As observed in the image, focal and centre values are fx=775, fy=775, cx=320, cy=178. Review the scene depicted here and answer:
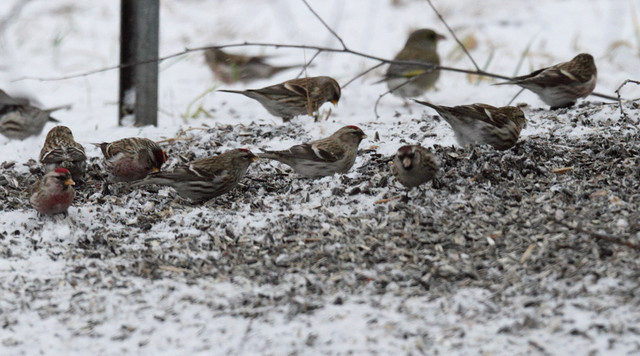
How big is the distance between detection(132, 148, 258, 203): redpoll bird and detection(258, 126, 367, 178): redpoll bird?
280 millimetres

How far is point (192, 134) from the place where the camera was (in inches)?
236

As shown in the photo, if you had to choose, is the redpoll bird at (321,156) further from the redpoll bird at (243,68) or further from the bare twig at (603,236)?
the redpoll bird at (243,68)

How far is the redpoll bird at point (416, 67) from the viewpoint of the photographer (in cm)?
778

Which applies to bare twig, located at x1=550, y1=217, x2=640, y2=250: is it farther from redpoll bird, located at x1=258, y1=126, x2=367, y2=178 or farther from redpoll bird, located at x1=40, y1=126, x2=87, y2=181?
redpoll bird, located at x1=40, y1=126, x2=87, y2=181

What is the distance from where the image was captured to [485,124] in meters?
4.84

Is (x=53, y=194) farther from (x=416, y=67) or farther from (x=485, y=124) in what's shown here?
(x=416, y=67)

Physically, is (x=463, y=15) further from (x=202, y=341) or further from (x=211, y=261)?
(x=202, y=341)

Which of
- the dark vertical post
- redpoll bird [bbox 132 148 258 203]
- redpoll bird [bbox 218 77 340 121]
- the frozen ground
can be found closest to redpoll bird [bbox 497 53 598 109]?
A: the frozen ground

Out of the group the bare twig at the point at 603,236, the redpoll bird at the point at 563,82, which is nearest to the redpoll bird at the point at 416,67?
the redpoll bird at the point at 563,82

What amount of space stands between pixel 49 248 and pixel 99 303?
0.79m

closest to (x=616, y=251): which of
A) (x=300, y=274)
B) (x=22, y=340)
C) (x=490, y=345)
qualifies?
(x=490, y=345)

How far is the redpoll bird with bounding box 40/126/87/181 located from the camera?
16.4ft

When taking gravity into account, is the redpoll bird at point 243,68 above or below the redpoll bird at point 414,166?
above

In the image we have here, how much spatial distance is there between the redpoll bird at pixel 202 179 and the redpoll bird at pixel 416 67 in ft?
10.3
